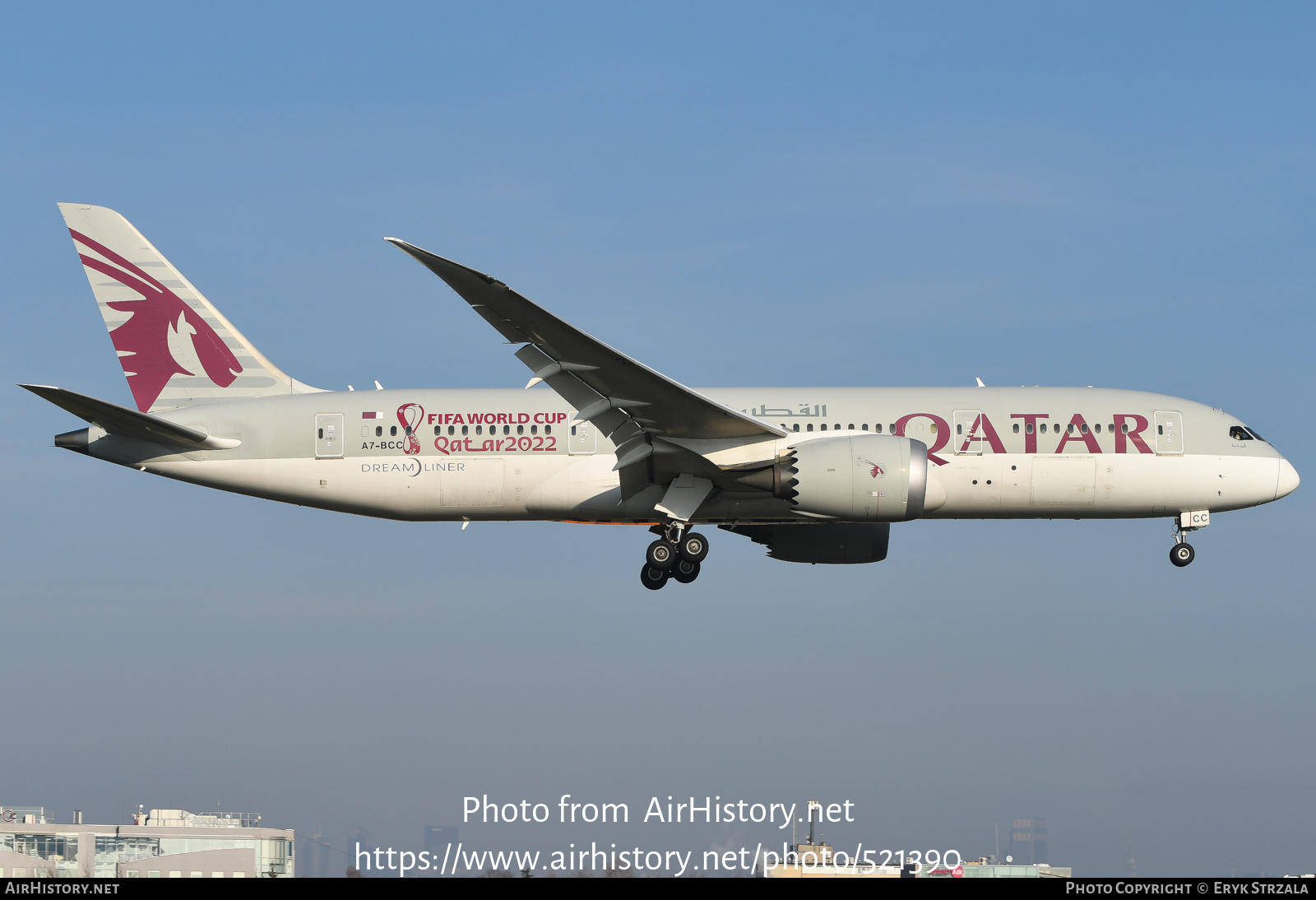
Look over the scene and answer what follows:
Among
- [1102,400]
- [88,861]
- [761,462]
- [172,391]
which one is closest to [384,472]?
[172,391]

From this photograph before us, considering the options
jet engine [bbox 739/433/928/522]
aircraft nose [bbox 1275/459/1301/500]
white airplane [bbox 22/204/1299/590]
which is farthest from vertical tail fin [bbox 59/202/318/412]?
aircraft nose [bbox 1275/459/1301/500]

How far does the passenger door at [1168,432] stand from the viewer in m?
30.1

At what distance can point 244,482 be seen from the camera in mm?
30484

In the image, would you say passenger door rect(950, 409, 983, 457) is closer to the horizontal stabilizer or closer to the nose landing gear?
the nose landing gear

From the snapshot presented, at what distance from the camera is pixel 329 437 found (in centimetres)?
3044

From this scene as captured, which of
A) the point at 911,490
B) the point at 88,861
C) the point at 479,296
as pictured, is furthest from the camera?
the point at 88,861

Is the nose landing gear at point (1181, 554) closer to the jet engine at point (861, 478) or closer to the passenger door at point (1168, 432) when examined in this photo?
the passenger door at point (1168, 432)

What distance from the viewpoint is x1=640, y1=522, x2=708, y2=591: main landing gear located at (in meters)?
29.9

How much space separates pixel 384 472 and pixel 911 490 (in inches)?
458

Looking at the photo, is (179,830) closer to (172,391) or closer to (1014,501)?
(172,391)

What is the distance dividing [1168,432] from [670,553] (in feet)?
37.7

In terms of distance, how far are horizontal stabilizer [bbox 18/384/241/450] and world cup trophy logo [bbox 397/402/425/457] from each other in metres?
3.79

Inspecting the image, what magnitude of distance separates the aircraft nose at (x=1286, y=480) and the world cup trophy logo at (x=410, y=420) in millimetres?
19532
